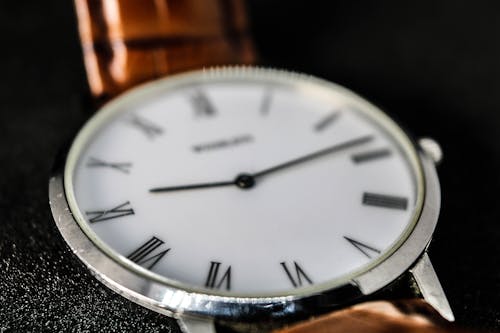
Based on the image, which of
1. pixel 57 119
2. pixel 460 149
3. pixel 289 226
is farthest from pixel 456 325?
pixel 57 119

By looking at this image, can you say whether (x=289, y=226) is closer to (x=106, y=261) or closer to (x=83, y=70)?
(x=106, y=261)

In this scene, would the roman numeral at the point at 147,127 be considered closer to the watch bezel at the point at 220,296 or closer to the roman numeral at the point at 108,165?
the roman numeral at the point at 108,165

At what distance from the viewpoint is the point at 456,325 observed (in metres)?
0.88

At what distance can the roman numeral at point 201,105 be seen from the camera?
3.59ft

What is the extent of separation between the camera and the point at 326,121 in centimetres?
109

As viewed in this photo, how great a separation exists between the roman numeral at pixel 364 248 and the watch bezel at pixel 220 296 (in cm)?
Result: 2

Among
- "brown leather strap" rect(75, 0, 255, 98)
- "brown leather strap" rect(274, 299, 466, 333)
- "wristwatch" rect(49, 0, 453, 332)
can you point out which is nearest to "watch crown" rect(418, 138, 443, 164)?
"wristwatch" rect(49, 0, 453, 332)

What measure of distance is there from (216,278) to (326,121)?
34cm

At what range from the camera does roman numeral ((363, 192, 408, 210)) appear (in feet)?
3.16

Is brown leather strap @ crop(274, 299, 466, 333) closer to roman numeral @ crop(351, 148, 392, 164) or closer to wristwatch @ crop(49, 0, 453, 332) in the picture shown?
wristwatch @ crop(49, 0, 453, 332)

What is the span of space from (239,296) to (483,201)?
44cm

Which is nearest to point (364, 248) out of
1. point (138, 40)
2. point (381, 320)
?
point (381, 320)

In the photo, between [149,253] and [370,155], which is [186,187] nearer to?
[149,253]

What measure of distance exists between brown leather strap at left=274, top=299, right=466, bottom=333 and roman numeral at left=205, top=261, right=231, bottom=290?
0.08 m
